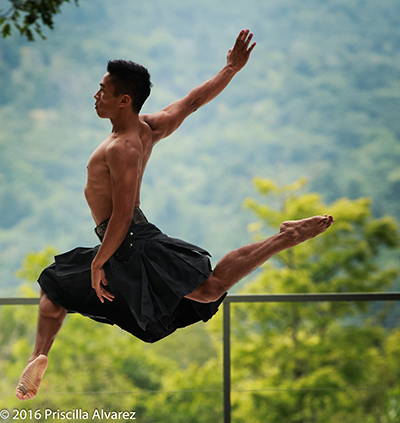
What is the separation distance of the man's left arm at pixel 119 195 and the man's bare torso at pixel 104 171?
2 cm

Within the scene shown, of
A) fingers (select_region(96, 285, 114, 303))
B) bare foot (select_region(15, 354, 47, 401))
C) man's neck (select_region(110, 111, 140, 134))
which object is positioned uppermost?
man's neck (select_region(110, 111, 140, 134))

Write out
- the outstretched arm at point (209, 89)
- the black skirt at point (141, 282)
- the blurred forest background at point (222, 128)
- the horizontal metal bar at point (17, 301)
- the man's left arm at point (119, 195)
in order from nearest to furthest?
1. the man's left arm at point (119, 195)
2. the black skirt at point (141, 282)
3. the outstretched arm at point (209, 89)
4. the horizontal metal bar at point (17, 301)
5. the blurred forest background at point (222, 128)

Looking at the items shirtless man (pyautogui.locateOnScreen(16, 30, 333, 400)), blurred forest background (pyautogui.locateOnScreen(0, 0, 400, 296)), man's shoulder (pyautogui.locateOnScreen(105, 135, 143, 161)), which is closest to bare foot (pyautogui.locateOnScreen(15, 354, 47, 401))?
→ shirtless man (pyautogui.locateOnScreen(16, 30, 333, 400))

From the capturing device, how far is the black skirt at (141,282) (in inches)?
75.2

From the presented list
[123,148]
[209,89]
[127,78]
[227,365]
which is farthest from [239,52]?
[227,365]

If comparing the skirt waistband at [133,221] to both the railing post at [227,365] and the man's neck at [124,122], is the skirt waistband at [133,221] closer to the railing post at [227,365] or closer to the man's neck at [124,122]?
the man's neck at [124,122]

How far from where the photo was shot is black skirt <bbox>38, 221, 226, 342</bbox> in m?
1.91

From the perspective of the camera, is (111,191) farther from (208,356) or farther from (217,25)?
(217,25)

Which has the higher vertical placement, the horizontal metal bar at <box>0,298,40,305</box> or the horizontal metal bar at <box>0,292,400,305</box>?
the horizontal metal bar at <box>0,292,400,305</box>

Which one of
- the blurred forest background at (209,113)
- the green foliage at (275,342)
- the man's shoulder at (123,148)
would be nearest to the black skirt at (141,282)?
the man's shoulder at (123,148)

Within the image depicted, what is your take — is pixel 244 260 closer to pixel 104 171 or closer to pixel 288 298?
pixel 104 171

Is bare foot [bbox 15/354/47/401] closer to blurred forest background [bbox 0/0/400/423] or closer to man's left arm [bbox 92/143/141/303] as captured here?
man's left arm [bbox 92/143/141/303]

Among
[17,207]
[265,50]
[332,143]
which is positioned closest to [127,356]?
[17,207]

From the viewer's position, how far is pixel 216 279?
1.93 metres
